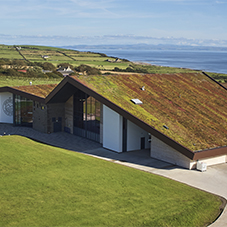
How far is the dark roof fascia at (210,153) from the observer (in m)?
23.2

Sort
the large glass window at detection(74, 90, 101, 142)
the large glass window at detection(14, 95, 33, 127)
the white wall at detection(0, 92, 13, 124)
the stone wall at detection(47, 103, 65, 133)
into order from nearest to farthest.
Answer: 1. the large glass window at detection(74, 90, 101, 142)
2. the stone wall at detection(47, 103, 65, 133)
3. the large glass window at detection(14, 95, 33, 127)
4. the white wall at detection(0, 92, 13, 124)

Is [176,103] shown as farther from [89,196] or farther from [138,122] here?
[89,196]

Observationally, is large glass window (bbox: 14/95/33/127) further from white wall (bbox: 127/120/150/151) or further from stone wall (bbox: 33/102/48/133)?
white wall (bbox: 127/120/150/151)

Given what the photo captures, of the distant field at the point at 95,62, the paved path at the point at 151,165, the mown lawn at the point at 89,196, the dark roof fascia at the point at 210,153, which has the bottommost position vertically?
the paved path at the point at 151,165

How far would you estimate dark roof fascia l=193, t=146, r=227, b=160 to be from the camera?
23172 mm

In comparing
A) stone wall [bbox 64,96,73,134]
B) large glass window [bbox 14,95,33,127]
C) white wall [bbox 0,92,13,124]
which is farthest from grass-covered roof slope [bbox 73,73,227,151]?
white wall [bbox 0,92,13,124]

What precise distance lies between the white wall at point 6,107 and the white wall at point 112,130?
50.5 ft

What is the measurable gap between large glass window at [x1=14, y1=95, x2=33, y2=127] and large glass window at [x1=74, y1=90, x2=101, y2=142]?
652 cm

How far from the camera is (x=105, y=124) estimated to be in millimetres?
29516

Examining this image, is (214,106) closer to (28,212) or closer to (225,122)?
(225,122)

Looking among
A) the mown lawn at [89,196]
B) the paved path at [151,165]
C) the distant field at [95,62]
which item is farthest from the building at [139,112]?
the distant field at [95,62]

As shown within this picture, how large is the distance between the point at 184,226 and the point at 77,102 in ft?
69.9

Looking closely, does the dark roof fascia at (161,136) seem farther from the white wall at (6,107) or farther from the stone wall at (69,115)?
the white wall at (6,107)

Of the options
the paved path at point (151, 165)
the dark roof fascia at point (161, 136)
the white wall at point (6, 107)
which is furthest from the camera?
the white wall at point (6, 107)
